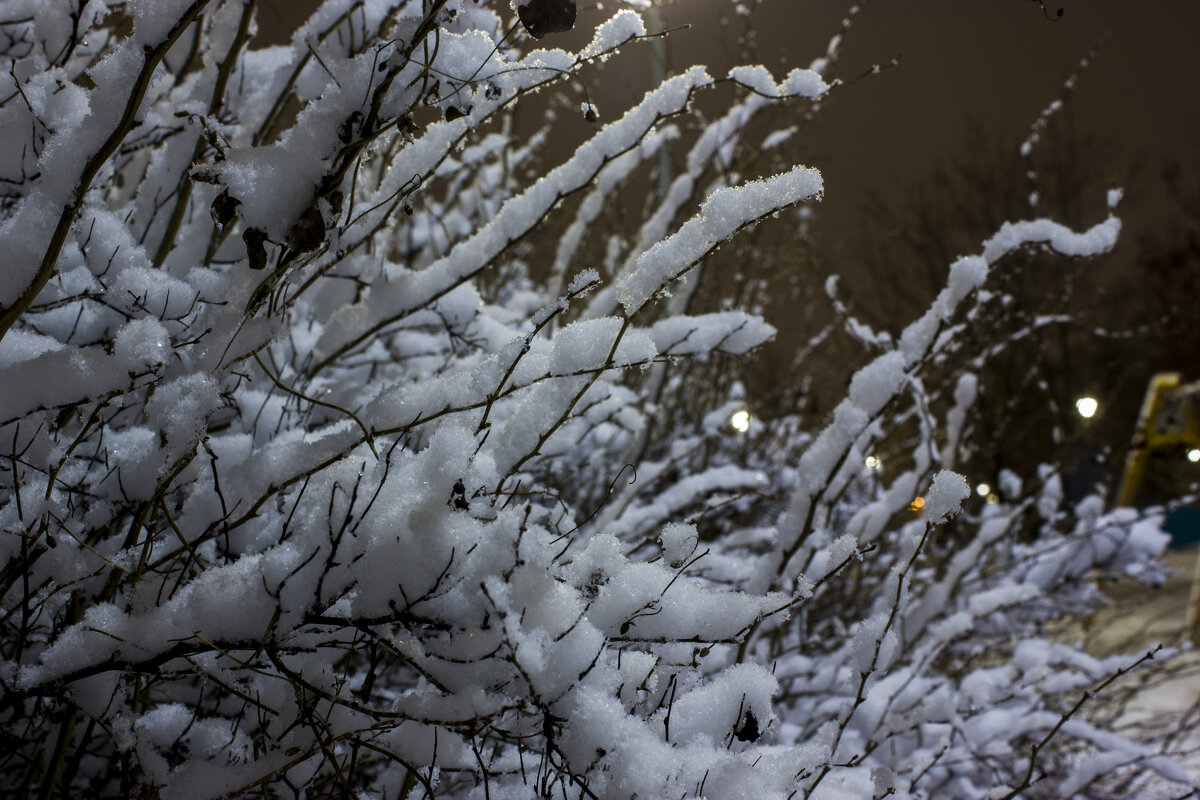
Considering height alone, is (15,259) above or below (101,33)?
below

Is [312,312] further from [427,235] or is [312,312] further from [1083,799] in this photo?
[1083,799]

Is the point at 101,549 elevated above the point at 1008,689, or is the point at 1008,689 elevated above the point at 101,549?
the point at 101,549

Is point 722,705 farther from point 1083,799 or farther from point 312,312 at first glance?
point 1083,799

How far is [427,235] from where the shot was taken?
4.21 meters

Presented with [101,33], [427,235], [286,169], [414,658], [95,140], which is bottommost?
[414,658]

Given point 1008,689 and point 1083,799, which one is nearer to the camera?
point 1008,689

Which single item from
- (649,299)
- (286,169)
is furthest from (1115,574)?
(286,169)

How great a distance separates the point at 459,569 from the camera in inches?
41.3

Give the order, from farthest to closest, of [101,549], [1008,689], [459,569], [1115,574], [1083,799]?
[1083,799], [1115,574], [1008,689], [101,549], [459,569]

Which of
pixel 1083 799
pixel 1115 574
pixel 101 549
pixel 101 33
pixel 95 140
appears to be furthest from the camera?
pixel 1083 799

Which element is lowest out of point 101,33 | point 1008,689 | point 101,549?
point 1008,689

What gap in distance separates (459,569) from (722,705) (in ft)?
1.71

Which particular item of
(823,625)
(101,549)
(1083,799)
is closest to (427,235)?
(101,549)

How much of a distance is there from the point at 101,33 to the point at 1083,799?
642 centimetres
